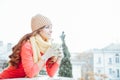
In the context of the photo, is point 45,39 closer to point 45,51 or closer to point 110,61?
point 45,51

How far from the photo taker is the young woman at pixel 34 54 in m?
1.03

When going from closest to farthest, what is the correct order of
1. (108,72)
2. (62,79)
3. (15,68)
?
(62,79) → (15,68) → (108,72)

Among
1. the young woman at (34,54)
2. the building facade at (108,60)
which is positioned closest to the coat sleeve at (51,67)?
the young woman at (34,54)

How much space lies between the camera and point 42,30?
113 centimetres

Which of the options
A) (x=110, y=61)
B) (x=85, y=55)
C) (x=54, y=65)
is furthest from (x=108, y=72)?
(x=54, y=65)

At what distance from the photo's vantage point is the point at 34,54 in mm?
1041

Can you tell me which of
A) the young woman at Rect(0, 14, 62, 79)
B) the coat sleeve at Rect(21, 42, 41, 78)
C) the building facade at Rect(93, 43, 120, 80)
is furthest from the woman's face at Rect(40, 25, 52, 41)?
the building facade at Rect(93, 43, 120, 80)

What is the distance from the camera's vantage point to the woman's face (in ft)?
3.71

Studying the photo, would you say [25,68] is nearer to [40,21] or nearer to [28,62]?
[28,62]

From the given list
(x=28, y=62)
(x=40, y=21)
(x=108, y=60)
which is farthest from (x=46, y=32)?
(x=108, y=60)

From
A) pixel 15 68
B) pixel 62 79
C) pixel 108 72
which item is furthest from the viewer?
pixel 108 72

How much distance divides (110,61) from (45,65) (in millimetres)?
13144

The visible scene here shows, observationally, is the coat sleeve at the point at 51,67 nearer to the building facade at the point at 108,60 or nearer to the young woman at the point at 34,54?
the young woman at the point at 34,54

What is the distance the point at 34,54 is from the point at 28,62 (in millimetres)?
33
